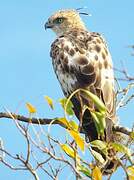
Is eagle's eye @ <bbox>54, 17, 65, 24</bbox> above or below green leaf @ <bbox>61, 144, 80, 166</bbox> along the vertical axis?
above

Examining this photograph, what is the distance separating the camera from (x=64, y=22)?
8.16 m

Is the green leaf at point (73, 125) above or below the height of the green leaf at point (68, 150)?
above

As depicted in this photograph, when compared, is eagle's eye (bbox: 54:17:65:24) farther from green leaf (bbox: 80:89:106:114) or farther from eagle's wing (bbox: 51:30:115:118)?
green leaf (bbox: 80:89:106:114)

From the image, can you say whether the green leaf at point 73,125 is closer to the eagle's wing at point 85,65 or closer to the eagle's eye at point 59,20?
the eagle's wing at point 85,65

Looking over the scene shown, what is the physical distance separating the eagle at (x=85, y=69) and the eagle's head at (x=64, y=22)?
0.90 metres

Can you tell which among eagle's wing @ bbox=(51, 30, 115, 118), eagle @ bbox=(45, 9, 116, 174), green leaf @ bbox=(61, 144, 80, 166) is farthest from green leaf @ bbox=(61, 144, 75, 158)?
eagle's wing @ bbox=(51, 30, 115, 118)

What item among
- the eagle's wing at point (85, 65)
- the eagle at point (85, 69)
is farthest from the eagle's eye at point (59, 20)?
the eagle's wing at point (85, 65)

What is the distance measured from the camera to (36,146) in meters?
3.23

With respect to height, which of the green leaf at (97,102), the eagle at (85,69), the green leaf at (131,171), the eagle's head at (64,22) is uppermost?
the eagle's head at (64,22)

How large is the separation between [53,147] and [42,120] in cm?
151

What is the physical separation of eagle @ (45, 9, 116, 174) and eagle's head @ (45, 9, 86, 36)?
0.90 meters

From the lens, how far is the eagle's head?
26.4 feet

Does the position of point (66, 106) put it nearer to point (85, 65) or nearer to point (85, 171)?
point (85, 171)

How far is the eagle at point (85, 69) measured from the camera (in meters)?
5.52
